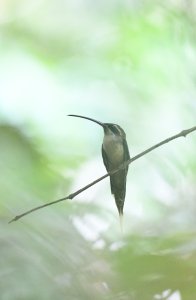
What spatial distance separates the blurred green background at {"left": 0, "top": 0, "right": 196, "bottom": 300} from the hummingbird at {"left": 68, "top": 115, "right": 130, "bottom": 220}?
0.51 feet

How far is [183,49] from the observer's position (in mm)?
2059

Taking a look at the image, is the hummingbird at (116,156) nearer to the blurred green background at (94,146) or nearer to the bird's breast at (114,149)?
the bird's breast at (114,149)

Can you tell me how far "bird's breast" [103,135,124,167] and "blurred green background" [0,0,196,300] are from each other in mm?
220

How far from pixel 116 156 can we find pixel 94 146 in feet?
1.06

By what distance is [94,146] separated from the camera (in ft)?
6.45

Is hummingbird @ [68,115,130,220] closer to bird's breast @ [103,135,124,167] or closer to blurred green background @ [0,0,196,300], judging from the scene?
bird's breast @ [103,135,124,167]

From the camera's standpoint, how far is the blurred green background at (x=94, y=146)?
1.60 m

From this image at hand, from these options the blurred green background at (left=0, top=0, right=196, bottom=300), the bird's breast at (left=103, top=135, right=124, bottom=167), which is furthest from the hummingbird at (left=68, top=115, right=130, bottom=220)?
the blurred green background at (left=0, top=0, right=196, bottom=300)

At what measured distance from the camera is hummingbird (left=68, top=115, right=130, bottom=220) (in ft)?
5.33

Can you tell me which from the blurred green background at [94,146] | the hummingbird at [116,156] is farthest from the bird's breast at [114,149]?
the blurred green background at [94,146]

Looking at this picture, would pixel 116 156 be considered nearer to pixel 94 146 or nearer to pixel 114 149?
pixel 114 149

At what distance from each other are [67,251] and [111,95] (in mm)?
571

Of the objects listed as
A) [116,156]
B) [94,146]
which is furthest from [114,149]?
[94,146]

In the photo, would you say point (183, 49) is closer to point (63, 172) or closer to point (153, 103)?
point (153, 103)
